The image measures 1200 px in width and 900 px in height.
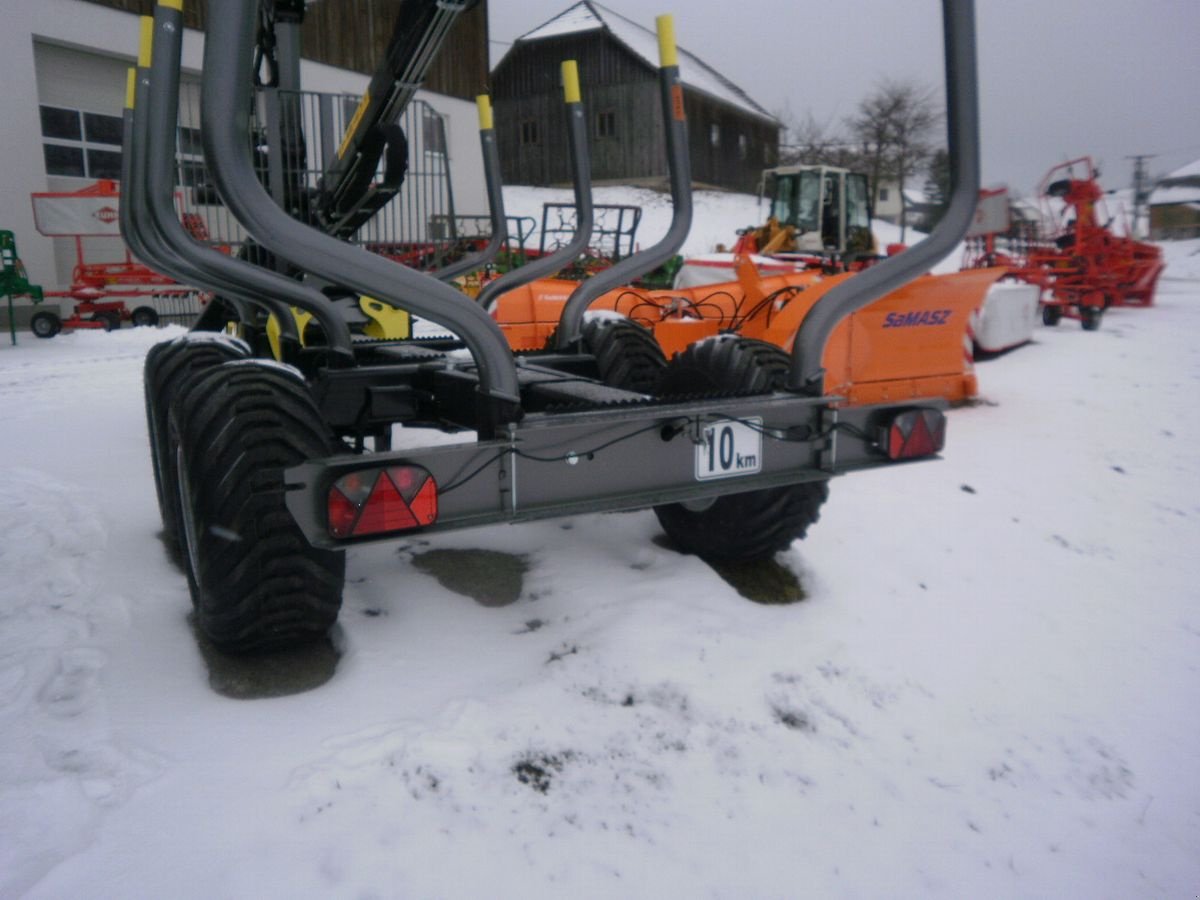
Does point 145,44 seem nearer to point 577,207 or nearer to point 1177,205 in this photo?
point 577,207

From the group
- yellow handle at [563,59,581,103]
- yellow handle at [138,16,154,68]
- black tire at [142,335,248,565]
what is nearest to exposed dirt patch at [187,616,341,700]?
black tire at [142,335,248,565]

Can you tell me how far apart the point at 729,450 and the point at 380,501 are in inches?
42.6

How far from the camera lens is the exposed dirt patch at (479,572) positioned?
10.1ft

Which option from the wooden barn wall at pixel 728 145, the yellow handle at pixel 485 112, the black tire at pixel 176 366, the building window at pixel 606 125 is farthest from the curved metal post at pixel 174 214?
the wooden barn wall at pixel 728 145

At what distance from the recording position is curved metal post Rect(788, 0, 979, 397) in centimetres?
232

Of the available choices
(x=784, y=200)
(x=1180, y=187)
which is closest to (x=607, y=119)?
(x=784, y=200)

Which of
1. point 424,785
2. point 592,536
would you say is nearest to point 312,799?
point 424,785

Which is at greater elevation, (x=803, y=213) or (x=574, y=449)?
(x=803, y=213)

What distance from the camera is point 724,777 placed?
6.68 ft

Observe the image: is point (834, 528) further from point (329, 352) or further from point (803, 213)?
point (803, 213)

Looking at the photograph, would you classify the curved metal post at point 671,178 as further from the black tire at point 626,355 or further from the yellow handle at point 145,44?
the yellow handle at point 145,44

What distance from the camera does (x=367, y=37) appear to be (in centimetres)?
663

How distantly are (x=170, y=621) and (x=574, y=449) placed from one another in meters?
1.52

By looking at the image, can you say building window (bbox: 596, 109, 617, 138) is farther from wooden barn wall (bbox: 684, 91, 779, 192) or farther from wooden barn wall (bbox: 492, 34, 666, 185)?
wooden barn wall (bbox: 684, 91, 779, 192)
